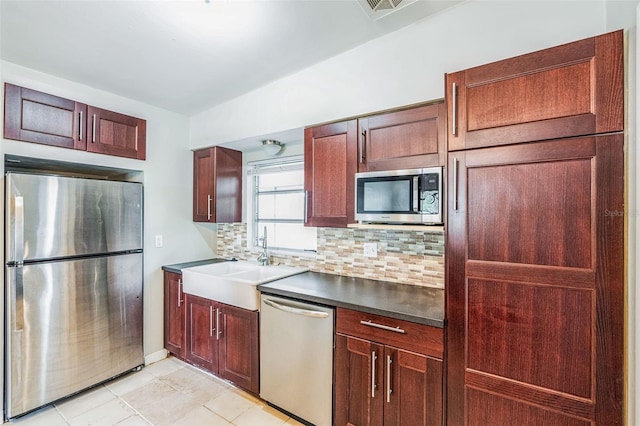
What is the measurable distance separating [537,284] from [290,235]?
7.11 feet

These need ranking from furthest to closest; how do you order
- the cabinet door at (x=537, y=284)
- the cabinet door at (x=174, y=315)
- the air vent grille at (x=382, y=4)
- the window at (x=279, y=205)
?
1. the window at (x=279, y=205)
2. the cabinet door at (x=174, y=315)
3. the air vent grille at (x=382, y=4)
4. the cabinet door at (x=537, y=284)

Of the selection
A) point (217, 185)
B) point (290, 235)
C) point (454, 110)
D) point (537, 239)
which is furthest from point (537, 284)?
point (217, 185)

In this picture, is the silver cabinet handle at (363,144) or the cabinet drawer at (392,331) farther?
the silver cabinet handle at (363,144)

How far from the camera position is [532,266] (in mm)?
1212

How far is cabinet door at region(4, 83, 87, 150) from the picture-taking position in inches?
80.3

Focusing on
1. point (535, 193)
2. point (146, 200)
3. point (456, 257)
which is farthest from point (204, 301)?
point (535, 193)

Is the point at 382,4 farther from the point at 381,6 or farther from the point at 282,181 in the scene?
the point at 282,181

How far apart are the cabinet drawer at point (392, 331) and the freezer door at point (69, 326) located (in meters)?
2.03

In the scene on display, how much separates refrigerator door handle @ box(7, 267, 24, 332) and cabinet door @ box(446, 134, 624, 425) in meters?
2.74

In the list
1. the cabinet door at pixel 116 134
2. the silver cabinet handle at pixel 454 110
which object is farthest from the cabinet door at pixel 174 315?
the silver cabinet handle at pixel 454 110

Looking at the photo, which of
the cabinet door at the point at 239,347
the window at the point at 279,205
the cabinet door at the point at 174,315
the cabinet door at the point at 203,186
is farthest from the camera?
the cabinet door at the point at 203,186

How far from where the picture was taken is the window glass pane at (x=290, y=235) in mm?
2848

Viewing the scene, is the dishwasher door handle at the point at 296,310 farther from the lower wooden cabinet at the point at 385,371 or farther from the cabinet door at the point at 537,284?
the cabinet door at the point at 537,284

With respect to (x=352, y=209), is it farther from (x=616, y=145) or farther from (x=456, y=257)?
(x=616, y=145)
